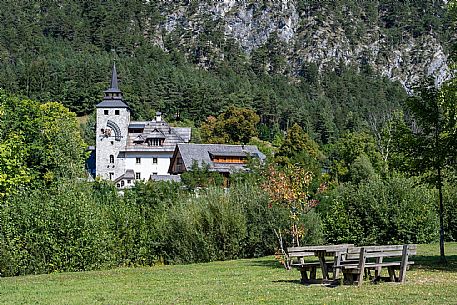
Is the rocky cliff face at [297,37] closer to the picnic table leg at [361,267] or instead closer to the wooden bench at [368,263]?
the wooden bench at [368,263]

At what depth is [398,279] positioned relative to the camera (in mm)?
16141

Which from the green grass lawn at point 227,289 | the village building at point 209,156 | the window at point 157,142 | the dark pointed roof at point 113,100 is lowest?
the green grass lawn at point 227,289

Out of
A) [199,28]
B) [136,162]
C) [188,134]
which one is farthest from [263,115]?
[199,28]

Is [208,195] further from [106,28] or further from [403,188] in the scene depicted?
[106,28]

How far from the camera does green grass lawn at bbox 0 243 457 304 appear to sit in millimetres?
13453

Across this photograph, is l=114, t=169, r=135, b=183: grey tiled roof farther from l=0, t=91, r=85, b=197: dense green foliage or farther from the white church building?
l=0, t=91, r=85, b=197: dense green foliage

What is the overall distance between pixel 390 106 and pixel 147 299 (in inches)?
5187

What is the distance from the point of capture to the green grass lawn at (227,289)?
530 inches

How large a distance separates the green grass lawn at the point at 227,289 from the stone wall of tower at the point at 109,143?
64.9 m

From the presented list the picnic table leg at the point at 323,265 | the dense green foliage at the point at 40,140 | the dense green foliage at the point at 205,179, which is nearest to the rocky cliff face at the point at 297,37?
the dense green foliage at the point at 205,179

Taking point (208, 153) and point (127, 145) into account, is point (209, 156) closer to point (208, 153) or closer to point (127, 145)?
point (208, 153)

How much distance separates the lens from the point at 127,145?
289 ft

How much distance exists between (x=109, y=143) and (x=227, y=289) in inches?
2912

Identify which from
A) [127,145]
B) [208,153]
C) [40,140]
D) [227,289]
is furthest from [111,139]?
[227,289]
